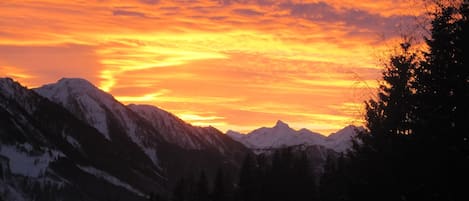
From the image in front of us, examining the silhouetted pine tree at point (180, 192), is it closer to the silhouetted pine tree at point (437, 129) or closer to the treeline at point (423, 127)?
the treeline at point (423, 127)

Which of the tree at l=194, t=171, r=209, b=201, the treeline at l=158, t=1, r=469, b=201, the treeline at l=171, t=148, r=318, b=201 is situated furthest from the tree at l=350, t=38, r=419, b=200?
the tree at l=194, t=171, r=209, b=201

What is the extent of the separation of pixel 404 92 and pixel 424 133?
948 centimetres

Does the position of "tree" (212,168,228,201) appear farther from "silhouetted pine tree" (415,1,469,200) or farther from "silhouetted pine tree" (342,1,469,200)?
"silhouetted pine tree" (415,1,469,200)

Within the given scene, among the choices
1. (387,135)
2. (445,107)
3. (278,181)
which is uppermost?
(445,107)

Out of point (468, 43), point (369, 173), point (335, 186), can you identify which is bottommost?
point (335, 186)

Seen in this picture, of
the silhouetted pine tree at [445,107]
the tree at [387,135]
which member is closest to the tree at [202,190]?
the tree at [387,135]

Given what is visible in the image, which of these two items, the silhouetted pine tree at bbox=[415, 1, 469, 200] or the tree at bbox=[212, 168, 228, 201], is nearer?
the silhouetted pine tree at bbox=[415, 1, 469, 200]

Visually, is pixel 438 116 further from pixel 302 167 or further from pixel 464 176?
pixel 302 167

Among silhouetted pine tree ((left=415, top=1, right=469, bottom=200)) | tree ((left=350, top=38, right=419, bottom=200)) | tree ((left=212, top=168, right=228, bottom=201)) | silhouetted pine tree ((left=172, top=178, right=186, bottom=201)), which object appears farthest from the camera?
silhouetted pine tree ((left=172, top=178, right=186, bottom=201))

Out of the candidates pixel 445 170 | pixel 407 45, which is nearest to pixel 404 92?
pixel 407 45

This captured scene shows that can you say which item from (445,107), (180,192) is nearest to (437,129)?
(445,107)

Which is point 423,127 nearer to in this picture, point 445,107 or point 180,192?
point 445,107

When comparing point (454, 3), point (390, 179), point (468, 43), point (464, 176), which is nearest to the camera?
point (464, 176)

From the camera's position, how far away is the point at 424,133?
26469 millimetres
